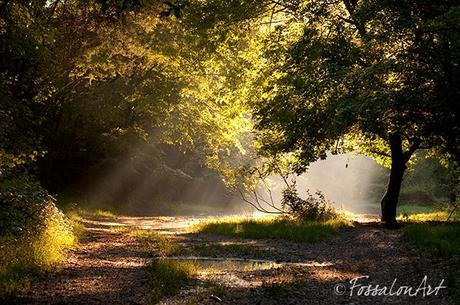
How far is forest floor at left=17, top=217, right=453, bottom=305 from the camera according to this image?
8.52m

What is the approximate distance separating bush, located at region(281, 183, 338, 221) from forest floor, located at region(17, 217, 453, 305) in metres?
5.73

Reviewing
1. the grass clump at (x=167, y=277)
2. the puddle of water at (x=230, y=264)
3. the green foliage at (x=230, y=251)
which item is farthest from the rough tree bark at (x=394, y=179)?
the grass clump at (x=167, y=277)

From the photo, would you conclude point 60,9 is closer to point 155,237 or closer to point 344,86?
point 155,237

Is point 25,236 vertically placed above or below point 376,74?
below

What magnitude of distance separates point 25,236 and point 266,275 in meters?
6.27

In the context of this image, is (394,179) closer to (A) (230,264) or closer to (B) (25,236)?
(A) (230,264)

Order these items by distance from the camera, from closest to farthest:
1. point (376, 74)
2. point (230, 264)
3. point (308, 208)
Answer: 1. point (376, 74)
2. point (230, 264)
3. point (308, 208)

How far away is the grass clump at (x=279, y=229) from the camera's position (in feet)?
58.2

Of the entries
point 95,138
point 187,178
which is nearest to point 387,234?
point 95,138

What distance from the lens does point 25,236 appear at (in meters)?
11.2

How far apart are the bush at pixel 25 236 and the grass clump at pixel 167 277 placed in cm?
250

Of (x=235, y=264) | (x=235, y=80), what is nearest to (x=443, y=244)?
(x=235, y=264)

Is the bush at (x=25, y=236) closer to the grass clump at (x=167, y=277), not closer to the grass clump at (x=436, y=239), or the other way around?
the grass clump at (x=167, y=277)

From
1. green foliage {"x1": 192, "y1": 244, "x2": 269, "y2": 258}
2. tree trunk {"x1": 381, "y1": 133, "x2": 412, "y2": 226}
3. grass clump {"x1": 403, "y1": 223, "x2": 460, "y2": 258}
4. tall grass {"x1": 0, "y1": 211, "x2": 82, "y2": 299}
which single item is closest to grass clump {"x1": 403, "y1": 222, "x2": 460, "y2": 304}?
grass clump {"x1": 403, "y1": 223, "x2": 460, "y2": 258}
